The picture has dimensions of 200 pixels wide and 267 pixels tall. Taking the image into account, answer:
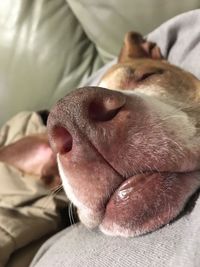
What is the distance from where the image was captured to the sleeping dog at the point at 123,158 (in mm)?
805

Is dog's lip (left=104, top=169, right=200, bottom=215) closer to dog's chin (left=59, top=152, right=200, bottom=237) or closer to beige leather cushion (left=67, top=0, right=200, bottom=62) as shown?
dog's chin (left=59, top=152, right=200, bottom=237)

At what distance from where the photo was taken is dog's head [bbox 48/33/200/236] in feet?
2.64

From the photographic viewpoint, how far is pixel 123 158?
2.67ft

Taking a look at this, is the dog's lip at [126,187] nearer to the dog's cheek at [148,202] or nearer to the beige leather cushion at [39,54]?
the dog's cheek at [148,202]

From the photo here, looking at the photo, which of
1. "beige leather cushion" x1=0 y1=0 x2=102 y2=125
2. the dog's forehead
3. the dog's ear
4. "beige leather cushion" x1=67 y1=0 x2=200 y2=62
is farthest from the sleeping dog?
"beige leather cushion" x1=0 y1=0 x2=102 y2=125

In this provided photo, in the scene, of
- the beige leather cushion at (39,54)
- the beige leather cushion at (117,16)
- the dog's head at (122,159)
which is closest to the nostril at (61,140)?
the dog's head at (122,159)

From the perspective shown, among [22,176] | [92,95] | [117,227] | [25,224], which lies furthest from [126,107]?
[22,176]

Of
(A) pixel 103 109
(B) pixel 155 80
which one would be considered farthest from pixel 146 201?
(B) pixel 155 80

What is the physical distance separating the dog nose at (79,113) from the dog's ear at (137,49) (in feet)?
1.77

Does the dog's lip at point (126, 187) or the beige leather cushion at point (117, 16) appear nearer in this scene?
the dog's lip at point (126, 187)

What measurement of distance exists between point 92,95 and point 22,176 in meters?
0.61

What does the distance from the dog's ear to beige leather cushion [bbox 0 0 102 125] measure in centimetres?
39

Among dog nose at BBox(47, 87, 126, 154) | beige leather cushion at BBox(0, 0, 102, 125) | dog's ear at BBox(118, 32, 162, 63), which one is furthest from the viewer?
beige leather cushion at BBox(0, 0, 102, 125)

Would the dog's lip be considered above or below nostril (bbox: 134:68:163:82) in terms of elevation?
above
